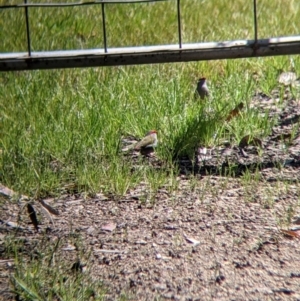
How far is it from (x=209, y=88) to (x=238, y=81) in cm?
17

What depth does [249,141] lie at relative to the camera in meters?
3.94

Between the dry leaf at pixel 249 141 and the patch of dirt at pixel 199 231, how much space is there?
25 millimetres

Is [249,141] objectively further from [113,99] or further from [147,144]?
[113,99]

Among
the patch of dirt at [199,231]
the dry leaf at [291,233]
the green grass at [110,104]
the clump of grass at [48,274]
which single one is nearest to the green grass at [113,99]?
the green grass at [110,104]

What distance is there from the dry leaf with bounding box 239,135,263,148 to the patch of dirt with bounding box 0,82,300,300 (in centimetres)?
3

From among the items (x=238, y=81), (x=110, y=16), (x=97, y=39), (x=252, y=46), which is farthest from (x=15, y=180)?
(x=110, y=16)

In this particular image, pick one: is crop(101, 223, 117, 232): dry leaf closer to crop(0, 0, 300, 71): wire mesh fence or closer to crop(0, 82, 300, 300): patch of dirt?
crop(0, 82, 300, 300): patch of dirt

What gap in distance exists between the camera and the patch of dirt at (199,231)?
2.83 m

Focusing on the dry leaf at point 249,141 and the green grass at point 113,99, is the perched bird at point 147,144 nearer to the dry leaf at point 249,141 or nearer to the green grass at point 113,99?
the green grass at point 113,99

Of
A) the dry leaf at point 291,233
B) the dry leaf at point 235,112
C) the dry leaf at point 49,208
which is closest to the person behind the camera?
the dry leaf at point 291,233

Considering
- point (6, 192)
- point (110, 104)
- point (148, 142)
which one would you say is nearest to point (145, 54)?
point (148, 142)

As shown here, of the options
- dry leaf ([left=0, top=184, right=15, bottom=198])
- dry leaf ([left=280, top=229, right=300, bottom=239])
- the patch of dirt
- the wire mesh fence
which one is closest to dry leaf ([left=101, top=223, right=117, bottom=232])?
the patch of dirt

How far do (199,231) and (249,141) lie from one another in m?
0.86

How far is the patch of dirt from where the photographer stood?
2.83 m
